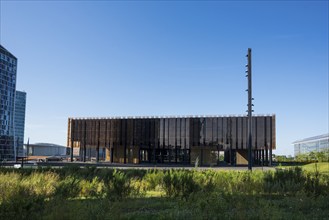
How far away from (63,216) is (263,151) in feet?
234

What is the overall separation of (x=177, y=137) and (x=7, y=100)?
55028mm

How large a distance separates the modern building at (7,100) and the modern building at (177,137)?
26114 mm

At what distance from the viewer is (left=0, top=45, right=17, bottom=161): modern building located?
97356 mm

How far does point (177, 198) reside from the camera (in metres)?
11.5

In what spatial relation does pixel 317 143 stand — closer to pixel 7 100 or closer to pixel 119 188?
pixel 7 100

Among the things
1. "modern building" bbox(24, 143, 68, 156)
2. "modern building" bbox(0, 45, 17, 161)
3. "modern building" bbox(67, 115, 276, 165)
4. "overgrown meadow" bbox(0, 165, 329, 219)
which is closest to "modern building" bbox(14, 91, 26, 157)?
"modern building" bbox(24, 143, 68, 156)

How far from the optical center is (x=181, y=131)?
74.2 metres

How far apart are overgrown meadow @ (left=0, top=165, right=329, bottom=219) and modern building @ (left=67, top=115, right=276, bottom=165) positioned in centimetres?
5590

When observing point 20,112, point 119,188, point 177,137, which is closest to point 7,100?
point 177,137

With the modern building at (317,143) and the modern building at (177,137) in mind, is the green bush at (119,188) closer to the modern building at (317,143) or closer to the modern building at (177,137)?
the modern building at (177,137)

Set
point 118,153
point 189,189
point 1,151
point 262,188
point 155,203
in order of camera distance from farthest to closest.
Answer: point 1,151, point 118,153, point 262,188, point 189,189, point 155,203

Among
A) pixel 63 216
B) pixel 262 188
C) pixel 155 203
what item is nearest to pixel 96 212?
pixel 63 216

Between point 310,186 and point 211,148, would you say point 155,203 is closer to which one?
point 310,186

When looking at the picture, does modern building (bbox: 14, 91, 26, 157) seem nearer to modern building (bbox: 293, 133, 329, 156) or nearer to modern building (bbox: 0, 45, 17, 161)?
modern building (bbox: 0, 45, 17, 161)
